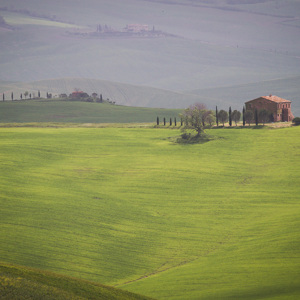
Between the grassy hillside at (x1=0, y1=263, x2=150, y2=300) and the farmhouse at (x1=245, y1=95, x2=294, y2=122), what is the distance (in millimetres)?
99419

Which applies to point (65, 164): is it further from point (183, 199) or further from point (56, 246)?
point (56, 246)

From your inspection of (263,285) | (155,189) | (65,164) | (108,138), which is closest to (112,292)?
(263,285)

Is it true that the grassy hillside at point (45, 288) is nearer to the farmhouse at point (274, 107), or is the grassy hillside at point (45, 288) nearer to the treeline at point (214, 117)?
the treeline at point (214, 117)

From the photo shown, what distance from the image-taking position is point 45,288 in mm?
35281

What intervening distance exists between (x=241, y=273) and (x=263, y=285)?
3750 millimetres

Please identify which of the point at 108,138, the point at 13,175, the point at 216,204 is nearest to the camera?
the point at 216,204

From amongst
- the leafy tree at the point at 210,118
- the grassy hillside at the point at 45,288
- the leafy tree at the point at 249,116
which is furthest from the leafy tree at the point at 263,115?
the grassy hillside at the point at 45,288

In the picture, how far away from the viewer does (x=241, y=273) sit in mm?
50312

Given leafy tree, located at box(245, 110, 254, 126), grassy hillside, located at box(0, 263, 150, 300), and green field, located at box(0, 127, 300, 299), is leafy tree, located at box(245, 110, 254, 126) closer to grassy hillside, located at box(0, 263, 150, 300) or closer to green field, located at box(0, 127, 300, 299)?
green field, located at box(0, 127, 300, 299)

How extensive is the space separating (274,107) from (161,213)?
235ft

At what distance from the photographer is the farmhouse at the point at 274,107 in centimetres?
13500

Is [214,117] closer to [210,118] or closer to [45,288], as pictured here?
[210,118]

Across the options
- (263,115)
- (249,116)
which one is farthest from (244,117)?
(263,115)

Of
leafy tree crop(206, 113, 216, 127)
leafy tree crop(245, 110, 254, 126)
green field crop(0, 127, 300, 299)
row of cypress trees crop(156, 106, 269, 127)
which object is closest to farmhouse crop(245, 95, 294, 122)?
row of cypress trees crop(156, 106, 269, 127)
